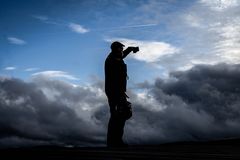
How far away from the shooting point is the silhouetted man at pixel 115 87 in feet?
30.2

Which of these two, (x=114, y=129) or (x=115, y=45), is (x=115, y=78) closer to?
(x=115, y=45)

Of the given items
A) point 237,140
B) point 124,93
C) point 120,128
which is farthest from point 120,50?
point 237,140

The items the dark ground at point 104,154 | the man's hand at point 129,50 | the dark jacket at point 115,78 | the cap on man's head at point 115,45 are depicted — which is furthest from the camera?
the man's hand at point 129,50

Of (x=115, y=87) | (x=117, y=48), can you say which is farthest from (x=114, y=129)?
(x=117, y=48)

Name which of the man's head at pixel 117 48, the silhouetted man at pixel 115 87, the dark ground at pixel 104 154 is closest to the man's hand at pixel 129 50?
the silhouetted man at pixel 115 87

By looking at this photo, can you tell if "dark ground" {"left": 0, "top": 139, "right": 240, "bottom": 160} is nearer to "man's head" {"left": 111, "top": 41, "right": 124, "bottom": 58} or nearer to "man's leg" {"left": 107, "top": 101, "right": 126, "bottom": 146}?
"man's leg" {"left": 107, "top": 101, "right": 126, "bottom": 146}

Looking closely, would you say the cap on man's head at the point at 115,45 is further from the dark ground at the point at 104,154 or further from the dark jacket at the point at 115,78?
the dark ground at the point at 104,154

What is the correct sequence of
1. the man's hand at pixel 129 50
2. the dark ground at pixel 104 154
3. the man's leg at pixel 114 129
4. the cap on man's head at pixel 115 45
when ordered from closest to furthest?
the dark ground at pixel 104 154, the man's leg at pixel 114 129, the cap on man's head at pixel 115 45, the man's hand at pixel 129 50

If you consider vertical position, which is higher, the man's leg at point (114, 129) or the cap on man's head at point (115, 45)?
the cap on man's head at point (115, 45)

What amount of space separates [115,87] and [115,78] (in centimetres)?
22

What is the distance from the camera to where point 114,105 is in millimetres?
9367

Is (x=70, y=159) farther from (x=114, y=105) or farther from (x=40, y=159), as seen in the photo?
(x=114, y=105)

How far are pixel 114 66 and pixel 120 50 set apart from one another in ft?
1.43

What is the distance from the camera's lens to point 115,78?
9438 millimetres
